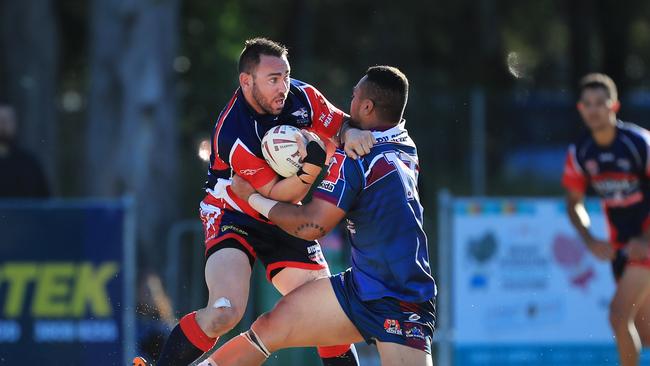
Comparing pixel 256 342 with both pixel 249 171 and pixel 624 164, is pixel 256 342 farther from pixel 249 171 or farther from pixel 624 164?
pixel 624 164

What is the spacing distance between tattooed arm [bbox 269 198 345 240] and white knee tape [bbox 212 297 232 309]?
53cm

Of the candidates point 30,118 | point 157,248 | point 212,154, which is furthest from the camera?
point 30,118

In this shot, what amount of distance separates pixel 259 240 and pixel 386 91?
1240 millimetres

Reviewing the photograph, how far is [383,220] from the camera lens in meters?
5.92

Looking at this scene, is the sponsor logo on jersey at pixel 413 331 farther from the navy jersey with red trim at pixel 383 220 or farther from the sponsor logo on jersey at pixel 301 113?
the sponsor logo on jersey at pixel 301 113

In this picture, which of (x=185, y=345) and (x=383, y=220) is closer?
(x=383, y=220)

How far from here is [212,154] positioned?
266 inches

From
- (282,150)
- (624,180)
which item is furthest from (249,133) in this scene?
(624,180)

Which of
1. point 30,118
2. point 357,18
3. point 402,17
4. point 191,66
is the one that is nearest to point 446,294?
point 30,118

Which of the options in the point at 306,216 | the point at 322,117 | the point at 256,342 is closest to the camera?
the point at 306,216

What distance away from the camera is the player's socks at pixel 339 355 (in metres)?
6.74

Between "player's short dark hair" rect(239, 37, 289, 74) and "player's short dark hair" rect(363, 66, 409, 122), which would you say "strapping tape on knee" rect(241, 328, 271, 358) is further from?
"player's short dark hair" rect(239, 37, 289, 74)

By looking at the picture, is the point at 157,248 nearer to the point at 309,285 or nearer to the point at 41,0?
the point at 41,0

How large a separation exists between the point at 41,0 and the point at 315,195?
466 inches
